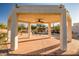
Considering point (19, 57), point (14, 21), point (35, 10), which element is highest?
point (35, 10)

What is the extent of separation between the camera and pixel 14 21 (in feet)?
24.0

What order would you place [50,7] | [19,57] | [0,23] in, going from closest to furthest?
[19,57], [50,7], [0,23]

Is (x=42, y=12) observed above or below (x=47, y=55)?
above

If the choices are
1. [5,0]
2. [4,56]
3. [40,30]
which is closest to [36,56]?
[4,56]

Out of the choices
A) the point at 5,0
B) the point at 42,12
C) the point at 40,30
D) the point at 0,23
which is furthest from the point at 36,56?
the point at 40,30

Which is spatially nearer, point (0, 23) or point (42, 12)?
point (42, 12)

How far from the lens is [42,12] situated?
708 centimetres

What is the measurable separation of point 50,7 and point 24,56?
2760 millimetres

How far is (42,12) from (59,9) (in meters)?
0.89

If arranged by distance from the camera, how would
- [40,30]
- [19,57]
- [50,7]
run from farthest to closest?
1. [40,30]
2. [50,7]
3. [19,57]

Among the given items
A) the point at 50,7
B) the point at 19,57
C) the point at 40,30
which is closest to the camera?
the point at 19,57

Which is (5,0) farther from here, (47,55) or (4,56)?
(47,55)

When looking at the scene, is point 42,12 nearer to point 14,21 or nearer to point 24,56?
point 14,21

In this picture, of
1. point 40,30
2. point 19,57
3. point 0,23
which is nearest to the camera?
point 19,57
